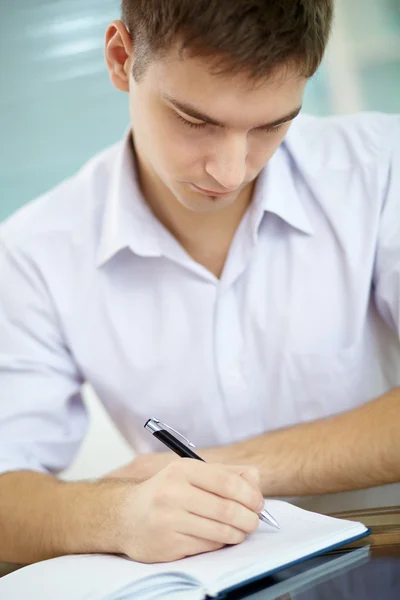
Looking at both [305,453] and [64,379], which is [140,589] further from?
[64,379]

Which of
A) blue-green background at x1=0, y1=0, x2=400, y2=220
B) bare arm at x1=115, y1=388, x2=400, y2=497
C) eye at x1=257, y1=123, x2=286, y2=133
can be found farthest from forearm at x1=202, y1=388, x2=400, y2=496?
blue-green background at x1=0, y1=0, x2=400, y2=220

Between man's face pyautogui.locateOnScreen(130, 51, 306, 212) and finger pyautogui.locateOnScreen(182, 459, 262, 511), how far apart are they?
1.36 feet

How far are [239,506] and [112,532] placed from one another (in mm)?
184

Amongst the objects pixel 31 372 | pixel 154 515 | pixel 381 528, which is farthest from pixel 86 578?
pixel 31 372

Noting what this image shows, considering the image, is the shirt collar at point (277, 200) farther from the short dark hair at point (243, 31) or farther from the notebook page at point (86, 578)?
the notebook page at point (86, 578)

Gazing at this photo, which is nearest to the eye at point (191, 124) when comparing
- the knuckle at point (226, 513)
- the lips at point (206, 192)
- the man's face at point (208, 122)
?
the man's face at point (208, 122)

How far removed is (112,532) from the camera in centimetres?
98

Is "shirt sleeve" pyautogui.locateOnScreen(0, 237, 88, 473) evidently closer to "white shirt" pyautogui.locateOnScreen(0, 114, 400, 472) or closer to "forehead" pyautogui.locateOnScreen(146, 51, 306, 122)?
"white shirt" pyautogui.locateOnScreen(0, 114, 400, 472)

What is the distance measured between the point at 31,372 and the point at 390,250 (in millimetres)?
684

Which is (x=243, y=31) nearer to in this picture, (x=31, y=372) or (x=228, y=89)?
(x=228, y=89)

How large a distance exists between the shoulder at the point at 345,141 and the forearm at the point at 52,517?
2.37 feet

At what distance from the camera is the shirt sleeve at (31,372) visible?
133 centimetres

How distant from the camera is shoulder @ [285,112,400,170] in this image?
1.38 meters

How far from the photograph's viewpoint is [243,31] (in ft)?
3.22
